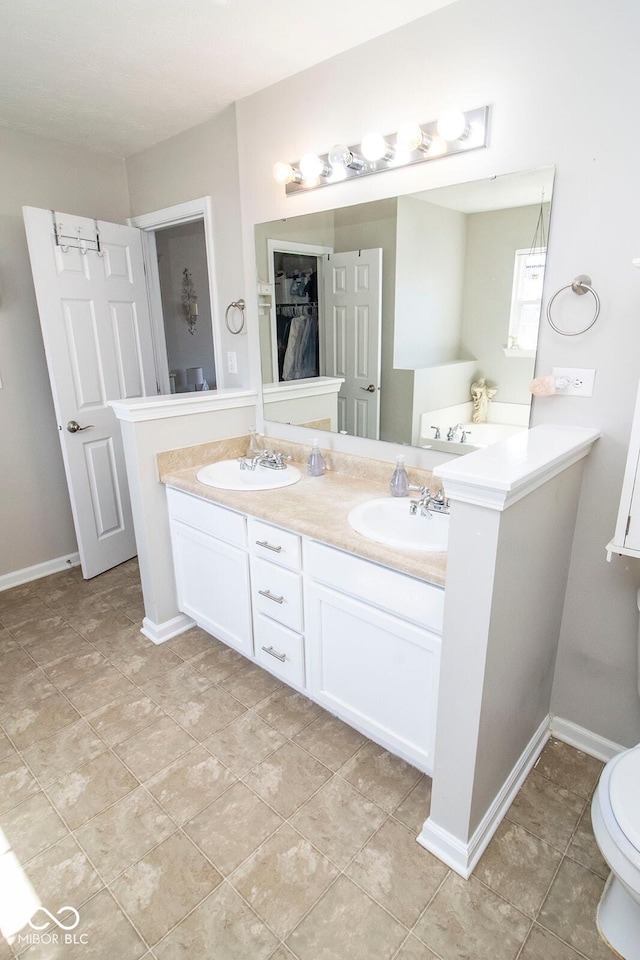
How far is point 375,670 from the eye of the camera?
1.55m

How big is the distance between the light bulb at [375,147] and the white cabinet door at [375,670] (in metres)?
1.48

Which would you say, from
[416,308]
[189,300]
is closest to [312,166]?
[416,308]

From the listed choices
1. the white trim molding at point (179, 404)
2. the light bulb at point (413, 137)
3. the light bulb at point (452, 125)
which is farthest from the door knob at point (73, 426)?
the light bulb at point (452, 125)

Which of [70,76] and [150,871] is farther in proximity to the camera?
[70,76]

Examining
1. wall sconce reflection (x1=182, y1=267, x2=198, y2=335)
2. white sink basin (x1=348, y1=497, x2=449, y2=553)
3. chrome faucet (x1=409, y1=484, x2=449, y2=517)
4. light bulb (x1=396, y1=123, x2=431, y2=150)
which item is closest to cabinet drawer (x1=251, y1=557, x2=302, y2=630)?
white sink basin (x1=348, y1=497, x2=449, y2=553)

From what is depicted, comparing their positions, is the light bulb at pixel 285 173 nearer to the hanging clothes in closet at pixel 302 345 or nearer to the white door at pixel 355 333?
the white door at pixel 355 333

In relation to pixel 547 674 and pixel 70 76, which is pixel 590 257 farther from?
pixel 70 76

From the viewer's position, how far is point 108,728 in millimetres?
1853

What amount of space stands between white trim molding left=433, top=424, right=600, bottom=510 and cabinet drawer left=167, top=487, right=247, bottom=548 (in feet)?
3.21

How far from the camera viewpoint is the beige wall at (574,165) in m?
1.32

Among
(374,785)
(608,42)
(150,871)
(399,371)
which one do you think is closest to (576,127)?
(608,42)

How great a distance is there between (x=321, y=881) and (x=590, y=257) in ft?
6.11

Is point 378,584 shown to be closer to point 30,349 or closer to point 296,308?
point 296,308

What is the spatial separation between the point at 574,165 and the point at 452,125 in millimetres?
381
